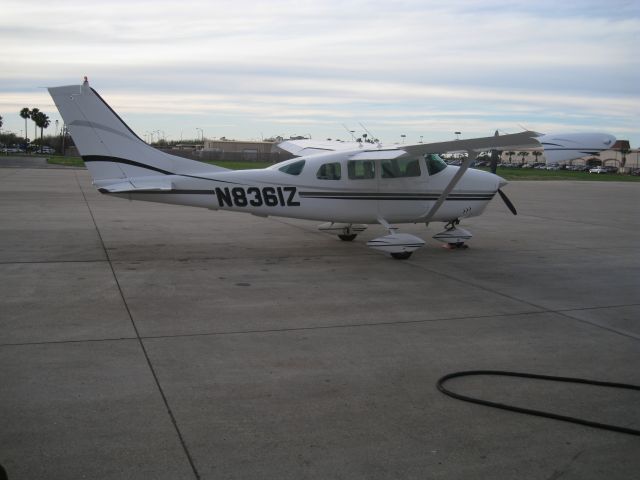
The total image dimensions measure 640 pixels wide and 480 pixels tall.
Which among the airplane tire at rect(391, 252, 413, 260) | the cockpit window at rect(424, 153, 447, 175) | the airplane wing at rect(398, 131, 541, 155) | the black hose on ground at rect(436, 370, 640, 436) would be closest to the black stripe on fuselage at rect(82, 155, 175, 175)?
the airplane tire at rect(391, 252, 413, 260)

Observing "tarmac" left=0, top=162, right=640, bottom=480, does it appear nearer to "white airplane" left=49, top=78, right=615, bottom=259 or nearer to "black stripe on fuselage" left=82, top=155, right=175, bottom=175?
"white airplane" left=49, top=78, right=615, bottom=259

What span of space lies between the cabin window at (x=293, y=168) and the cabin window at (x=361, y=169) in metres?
0.96

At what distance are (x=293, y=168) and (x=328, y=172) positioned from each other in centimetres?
69

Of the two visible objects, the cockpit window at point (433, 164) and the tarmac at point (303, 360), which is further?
the cockpit window at point (433, 164)

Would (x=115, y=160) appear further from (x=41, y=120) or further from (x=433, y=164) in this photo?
(x=41, y=120)

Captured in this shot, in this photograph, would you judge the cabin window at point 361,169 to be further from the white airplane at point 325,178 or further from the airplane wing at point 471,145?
the airplane wing at point 471,145

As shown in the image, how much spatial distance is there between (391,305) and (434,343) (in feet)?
5.42

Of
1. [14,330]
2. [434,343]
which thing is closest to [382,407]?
[434,343]

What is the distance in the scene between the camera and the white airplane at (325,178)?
11.0m

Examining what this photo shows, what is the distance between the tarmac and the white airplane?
0.91 meters

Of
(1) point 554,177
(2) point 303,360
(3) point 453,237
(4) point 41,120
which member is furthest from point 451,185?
(4) point 41,120

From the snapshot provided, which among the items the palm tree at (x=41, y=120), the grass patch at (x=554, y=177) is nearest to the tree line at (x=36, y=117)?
the palm tree at (x=41, y=120)

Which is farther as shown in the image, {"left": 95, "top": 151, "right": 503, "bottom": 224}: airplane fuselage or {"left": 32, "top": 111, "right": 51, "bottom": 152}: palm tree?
{"left": 32, "top": 111, "right": 51, "bottom": 152}: palm tree

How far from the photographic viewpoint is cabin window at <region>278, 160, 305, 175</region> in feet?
39.7
